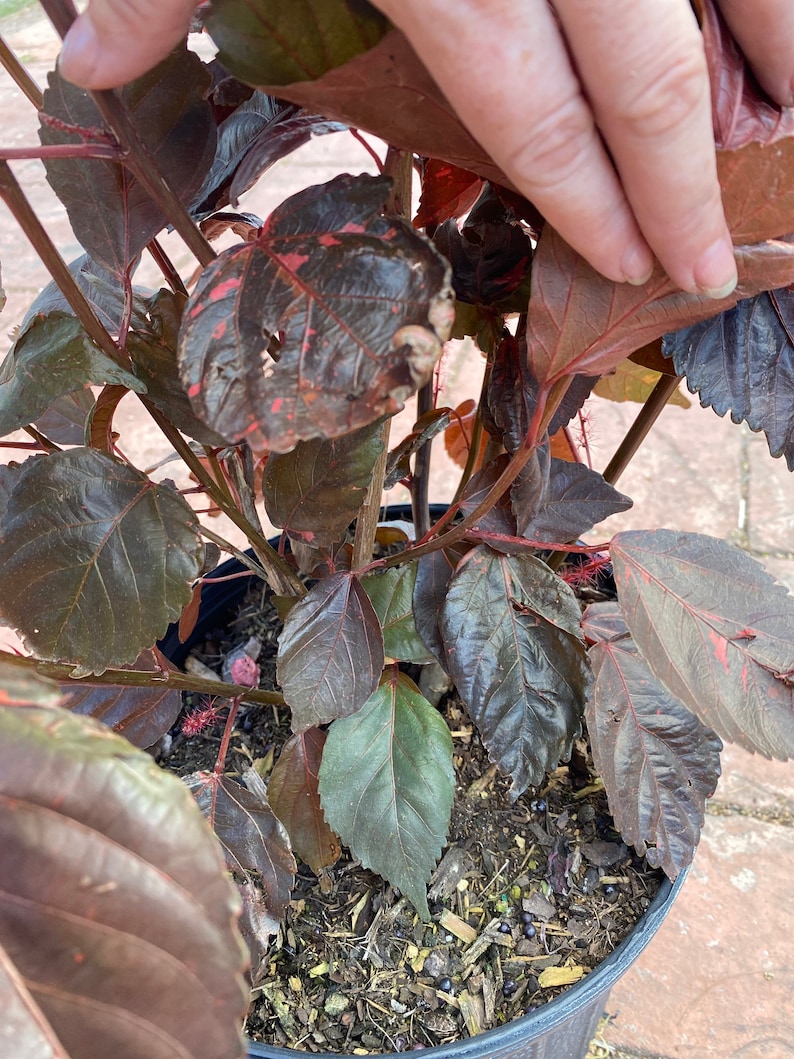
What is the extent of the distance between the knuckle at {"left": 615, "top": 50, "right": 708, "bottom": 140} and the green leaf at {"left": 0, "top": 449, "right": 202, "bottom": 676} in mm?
255

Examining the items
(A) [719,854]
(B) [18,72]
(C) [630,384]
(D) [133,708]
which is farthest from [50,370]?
(A) [719,854]

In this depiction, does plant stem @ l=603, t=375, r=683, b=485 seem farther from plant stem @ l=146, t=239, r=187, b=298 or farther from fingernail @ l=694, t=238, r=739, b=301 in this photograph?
plant stem @ l=146, t=239, r=187, b=298

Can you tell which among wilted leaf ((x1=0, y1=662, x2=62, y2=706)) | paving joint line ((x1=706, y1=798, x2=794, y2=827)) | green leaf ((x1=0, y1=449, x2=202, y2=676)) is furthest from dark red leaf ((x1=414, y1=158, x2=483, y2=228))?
paving joint line ((x1=706, y1=798, x2=794, y2=827))

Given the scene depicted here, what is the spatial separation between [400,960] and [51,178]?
569mm

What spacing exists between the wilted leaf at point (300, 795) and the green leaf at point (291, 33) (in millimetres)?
430

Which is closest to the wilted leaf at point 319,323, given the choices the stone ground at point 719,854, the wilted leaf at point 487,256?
the wilted leaf at point 487,256

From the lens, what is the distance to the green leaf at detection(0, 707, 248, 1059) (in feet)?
0.65

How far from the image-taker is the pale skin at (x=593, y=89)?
217 mm

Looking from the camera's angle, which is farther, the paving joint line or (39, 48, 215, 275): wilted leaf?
the paving joint line

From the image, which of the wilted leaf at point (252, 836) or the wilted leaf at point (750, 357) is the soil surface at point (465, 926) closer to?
the wilted leaf at point (252, 836)

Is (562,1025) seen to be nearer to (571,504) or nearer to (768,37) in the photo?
(571,504)

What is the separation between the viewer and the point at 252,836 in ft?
1.65

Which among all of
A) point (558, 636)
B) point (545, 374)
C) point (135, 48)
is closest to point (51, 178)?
point (135, 48)

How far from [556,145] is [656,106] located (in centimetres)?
3
